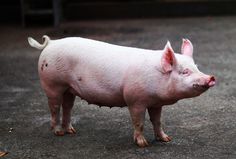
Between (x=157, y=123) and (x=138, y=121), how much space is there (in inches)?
9.1

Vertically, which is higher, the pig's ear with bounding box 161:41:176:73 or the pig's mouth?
the pig's ear with bounding box 161:41:176:73

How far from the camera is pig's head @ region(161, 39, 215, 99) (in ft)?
11.8

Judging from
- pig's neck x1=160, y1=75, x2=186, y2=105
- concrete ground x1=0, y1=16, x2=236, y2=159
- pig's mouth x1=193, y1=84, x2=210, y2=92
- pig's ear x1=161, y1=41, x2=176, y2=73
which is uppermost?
pig's ear x1=161, y1=41, x2=176, y2=73

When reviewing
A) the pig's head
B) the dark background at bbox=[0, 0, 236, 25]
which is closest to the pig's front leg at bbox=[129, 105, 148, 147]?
the pig's head

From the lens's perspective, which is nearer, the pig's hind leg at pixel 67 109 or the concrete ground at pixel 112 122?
the concrete ground at pixel 112 122

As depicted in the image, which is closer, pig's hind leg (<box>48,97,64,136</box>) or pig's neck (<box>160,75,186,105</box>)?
pig's neck (<box>160,75,186,105</box>)

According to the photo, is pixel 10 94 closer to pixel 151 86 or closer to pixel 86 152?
pixel 86 152

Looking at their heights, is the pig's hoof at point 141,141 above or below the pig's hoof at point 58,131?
above

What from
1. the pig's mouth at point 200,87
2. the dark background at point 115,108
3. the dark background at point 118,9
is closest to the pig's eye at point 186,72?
the pig's mouth at point 200,87

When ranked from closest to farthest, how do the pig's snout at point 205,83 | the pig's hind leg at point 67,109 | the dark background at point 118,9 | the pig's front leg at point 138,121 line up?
the pig's snout at point 205,83, the pig's front leg at point 138,121, the pig's hind leg at point 67,109, the dark background at point 118,9

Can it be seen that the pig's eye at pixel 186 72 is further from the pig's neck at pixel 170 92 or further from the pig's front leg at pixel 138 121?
the pig's front leg at pixel 138 121

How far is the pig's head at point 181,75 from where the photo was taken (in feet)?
11.8

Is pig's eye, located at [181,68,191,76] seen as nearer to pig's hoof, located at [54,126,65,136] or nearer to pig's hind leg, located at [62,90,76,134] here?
pig's hind leg, located at [62,90,76,134]

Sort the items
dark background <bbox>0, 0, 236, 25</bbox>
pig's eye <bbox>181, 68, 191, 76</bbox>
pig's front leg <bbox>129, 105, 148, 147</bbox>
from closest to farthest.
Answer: pig's eye <bbox>181, 68, 191, 76</bbox>
pig's front leg <bbox>129, 105, 148, 147</bbox>
dark background <bbox>0, 0, 236, 25</bbox>
